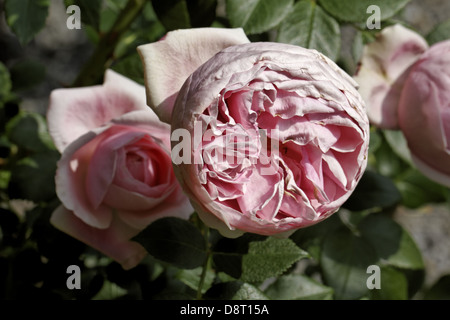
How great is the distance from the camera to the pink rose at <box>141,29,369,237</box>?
1.36 ft

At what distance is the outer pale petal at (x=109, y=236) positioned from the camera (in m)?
0.54

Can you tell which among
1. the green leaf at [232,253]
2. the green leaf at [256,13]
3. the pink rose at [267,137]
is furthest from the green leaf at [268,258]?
the green leaf at [256,13]

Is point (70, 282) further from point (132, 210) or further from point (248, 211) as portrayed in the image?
point (248, 211)

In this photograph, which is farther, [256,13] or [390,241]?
[390,241]

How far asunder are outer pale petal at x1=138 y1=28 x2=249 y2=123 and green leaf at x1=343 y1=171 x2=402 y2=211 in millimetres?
295

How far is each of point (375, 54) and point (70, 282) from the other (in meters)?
0.43

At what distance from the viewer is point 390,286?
0.77 metres

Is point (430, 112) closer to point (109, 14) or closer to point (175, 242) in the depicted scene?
point (175, 242)

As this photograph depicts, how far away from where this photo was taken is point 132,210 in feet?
1.78

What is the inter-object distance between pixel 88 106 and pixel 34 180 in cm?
13

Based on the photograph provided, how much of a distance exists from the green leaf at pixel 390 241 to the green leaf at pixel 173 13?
0.38m

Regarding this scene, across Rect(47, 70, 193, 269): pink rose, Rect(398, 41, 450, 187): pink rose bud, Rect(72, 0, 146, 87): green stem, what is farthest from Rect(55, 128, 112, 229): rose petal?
Rect(398, 41, 450, 187): pink rose bud

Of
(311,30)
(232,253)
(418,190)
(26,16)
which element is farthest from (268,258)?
(418,190)

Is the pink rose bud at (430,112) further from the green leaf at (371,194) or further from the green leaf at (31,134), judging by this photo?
the green leaf at (31,134)
